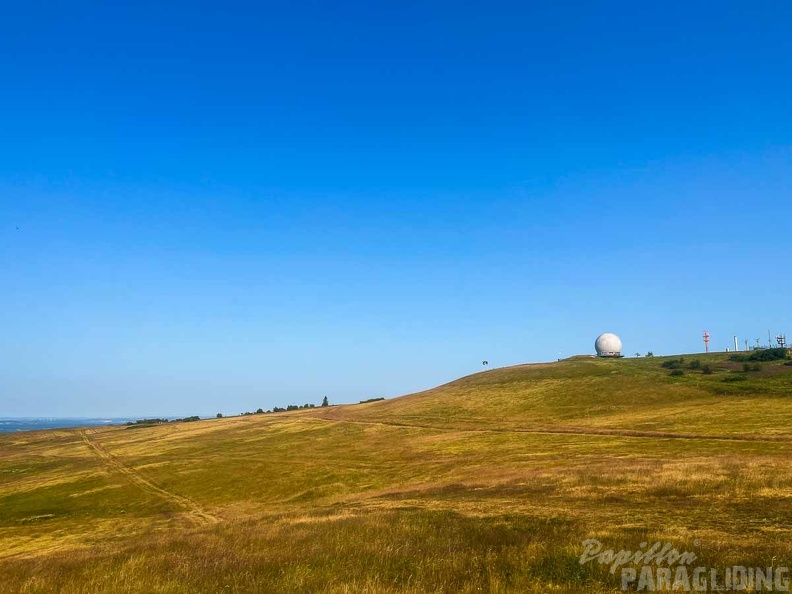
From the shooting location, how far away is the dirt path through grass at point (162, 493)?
180 ft

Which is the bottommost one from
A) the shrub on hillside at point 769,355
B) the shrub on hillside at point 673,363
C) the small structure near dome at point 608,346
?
the shrub on hillside at point 673,363

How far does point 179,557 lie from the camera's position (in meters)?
15.3

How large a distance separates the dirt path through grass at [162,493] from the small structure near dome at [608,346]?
5900 inches

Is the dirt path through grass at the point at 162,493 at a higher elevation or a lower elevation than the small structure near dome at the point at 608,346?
lower

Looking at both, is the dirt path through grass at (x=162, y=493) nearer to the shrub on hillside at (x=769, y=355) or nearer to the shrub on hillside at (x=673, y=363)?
the shrub on hillside at (x=673, y=363)

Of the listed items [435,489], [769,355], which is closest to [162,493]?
[435,489]

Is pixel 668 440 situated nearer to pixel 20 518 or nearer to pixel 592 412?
pixel 592 412

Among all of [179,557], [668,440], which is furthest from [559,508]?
[668,440]

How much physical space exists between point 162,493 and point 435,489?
180 feet

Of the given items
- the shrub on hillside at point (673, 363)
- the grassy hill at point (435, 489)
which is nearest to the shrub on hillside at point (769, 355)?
the grassy hill at point (435, 489)

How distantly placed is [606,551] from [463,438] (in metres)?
77.1

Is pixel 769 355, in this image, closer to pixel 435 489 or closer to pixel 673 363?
pixel 673 363

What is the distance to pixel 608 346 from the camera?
17025 cm

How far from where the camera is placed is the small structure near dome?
169625 mm
